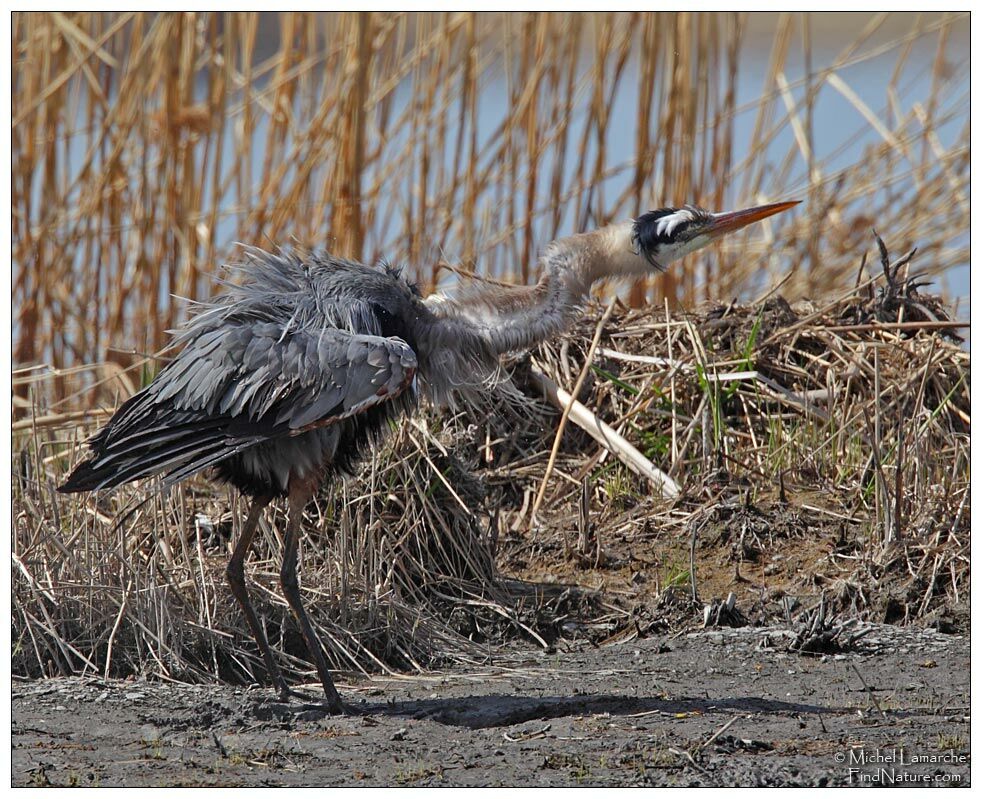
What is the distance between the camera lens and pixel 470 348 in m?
4.86

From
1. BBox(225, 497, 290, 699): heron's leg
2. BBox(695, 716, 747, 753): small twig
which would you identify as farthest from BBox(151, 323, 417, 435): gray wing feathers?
BBox(695, 716, 747, 753): small twig

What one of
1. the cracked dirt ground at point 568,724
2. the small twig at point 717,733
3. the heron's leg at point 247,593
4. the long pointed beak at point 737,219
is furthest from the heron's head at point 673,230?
the small twig at point 717,733

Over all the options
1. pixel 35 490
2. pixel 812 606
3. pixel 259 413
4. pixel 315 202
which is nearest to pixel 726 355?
pixel 812 606

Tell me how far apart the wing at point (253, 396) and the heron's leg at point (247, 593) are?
13.6 inches

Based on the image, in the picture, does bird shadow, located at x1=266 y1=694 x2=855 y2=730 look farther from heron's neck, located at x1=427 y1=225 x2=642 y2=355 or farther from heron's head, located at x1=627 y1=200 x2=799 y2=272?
heron's head, located at x1=627 y1=200 x2=799 y2=272

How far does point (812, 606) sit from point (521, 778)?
194cm

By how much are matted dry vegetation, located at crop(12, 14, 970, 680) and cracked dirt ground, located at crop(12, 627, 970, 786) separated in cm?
30

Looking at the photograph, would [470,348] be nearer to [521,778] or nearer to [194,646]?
[194,646]

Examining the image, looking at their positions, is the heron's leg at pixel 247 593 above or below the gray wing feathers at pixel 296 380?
below

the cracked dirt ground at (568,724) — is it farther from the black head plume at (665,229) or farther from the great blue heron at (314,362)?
the black head plume at (665,229)

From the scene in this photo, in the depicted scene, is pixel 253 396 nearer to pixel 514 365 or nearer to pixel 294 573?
pixel 294 573

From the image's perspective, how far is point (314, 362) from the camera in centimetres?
439

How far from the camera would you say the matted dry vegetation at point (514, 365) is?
491cm

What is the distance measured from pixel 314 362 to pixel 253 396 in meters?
0.23
